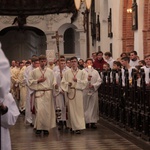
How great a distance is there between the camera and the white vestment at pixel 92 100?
54.7 ft

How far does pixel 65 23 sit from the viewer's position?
42938 mm

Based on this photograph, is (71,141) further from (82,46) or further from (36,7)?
(82,46)

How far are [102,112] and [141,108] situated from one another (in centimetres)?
588

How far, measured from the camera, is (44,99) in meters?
15.5

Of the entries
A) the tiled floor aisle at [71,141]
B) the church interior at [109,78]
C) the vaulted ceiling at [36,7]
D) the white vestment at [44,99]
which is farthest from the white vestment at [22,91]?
the white vestment at [44,99]

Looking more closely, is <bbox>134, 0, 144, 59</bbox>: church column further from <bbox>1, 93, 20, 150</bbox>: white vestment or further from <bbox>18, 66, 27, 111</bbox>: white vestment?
<bbox>1, 93, 20, 150</bbox>: white vestment

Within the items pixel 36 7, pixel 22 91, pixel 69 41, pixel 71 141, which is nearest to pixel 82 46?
pixel 69 41

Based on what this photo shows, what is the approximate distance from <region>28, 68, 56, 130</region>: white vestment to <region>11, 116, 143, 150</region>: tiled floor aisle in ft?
0.98

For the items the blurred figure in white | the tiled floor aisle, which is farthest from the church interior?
the blurred figure in white

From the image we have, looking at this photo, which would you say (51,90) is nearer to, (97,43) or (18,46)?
(97,43)

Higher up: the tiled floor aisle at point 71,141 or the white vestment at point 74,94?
the white vestment at point 74,94

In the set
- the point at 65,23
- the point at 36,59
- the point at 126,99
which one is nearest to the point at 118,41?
the point at 36,59

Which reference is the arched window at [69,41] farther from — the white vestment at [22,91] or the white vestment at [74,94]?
the white vestment at [74,94]

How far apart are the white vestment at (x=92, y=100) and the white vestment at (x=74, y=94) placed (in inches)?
38.0
